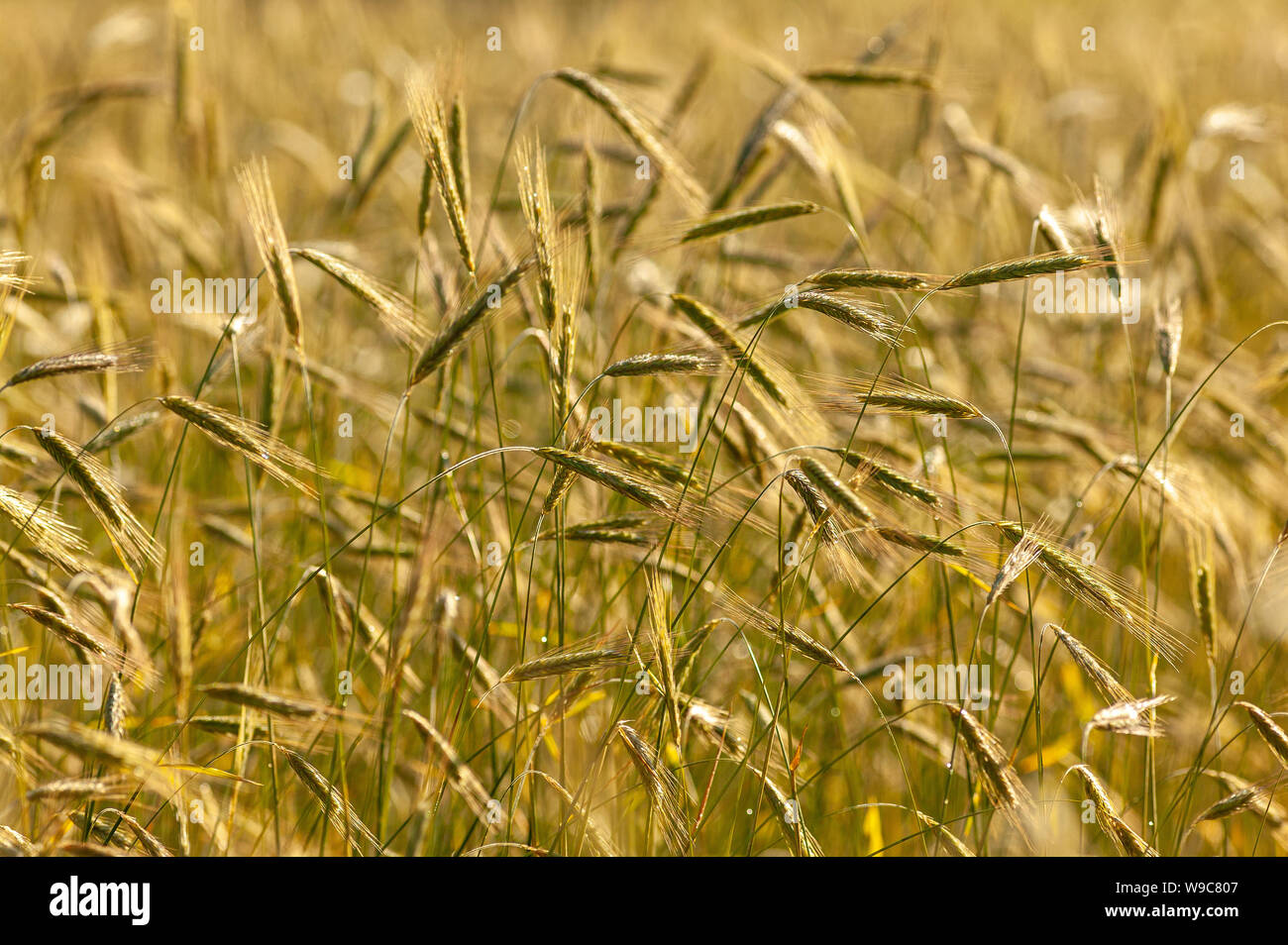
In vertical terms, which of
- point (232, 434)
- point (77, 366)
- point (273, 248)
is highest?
point (273, 248)

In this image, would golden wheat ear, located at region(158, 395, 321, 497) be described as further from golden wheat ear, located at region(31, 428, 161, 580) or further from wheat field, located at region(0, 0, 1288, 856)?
golden wheat ear, located at region(31, 428, 161, 580)

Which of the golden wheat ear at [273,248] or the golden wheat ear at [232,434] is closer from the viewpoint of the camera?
the golden wheat ear at [232,434]

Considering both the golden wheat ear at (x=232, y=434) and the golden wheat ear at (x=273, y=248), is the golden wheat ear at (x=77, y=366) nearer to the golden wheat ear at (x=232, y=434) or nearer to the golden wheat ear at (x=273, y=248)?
the golden wheat ear at (x=232, y=434)

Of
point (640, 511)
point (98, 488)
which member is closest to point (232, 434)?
point (98, 488)

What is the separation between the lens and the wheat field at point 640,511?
1.60 metres

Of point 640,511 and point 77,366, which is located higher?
point 77,366

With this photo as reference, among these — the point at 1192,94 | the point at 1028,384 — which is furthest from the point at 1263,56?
the point at 1028,384

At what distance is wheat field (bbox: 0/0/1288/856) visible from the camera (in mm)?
1597

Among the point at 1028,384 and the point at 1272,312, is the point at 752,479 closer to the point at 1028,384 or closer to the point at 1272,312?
the point at 1028,384

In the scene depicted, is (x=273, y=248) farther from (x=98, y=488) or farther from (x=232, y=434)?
(x=98, y=488)

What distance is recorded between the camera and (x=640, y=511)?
6.24 ft

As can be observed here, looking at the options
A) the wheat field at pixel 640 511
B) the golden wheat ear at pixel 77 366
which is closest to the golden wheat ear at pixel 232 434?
the wheat field at pixel 640 511

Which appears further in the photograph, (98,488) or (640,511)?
(640,511)
